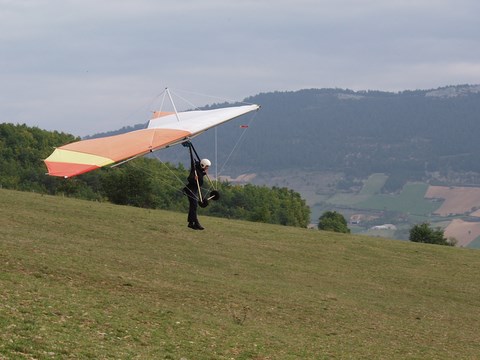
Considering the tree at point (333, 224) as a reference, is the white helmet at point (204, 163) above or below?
above

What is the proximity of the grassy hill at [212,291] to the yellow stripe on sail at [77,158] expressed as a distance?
3671 millimetres

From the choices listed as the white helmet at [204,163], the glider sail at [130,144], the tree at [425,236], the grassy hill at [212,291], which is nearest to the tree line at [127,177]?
the tree at [425,236]

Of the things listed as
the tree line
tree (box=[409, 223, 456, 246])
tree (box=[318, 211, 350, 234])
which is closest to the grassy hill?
tree (box=[409, 223, 456, 246])

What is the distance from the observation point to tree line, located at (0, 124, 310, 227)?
289ft

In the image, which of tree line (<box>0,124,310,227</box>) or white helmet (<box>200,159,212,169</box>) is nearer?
white helmet (<box>200,159,212,169</box>)

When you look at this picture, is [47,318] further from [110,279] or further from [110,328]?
[110,279]

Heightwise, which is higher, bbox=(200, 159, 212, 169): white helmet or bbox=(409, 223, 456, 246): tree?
bbox=(200, 159, 212, 169): white helmet

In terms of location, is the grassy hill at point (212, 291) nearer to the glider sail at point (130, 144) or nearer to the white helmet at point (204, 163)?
the glider sail at point (130, 144)

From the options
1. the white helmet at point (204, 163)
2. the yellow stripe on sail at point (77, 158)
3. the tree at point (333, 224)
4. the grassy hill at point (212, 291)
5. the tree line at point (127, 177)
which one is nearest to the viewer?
the grassy hill at point (212, 291)

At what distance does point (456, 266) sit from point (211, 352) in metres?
33.7

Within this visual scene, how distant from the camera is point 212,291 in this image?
2930 cm

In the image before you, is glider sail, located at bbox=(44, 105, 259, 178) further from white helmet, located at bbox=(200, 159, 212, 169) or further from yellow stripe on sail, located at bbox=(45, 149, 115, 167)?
white helmet, located at bbox=(200, 159, 212, 169)

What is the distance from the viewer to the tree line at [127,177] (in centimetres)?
8819

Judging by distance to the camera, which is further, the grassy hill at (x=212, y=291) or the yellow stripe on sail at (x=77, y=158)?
the yellow stripe on sail at (x=77, y=158)
